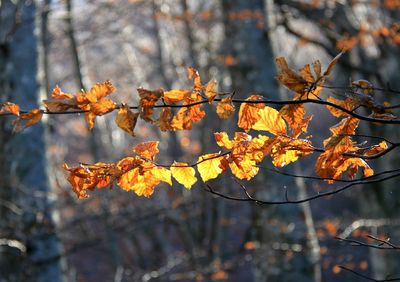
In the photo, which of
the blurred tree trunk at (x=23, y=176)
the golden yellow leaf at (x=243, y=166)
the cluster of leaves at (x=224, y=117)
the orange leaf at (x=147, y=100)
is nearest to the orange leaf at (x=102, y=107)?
the cluster of leaves at (x=224, y=117)

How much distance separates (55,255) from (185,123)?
11.1 ft

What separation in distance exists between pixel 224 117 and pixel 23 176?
11.5ft

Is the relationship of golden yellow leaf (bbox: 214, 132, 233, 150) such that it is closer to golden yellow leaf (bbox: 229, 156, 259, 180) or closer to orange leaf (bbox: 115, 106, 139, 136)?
golden yellow leaf (bbox: 229, 156, 259, 180)

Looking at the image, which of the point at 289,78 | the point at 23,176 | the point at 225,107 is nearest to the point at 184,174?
the point at 225,107

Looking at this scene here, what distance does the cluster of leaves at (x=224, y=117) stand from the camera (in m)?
1.70

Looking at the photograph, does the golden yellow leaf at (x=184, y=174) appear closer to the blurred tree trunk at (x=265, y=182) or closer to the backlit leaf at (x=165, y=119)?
the backlit leaf at (x=165, y=119)

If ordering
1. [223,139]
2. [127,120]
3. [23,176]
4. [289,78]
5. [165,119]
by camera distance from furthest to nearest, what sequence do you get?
[23,176] → [223,139] → [165,119] → [127,120] → [289,78]

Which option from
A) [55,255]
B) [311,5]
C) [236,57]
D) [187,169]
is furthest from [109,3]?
[187,169]

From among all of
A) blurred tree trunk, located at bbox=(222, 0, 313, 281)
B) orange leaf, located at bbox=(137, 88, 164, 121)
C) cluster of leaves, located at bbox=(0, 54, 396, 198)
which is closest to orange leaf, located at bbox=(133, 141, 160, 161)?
cluster of leaves, located at bbox=(0, 54, 396, 198)

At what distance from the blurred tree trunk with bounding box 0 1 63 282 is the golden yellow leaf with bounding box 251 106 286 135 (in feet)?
11.2

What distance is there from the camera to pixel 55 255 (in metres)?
4.87

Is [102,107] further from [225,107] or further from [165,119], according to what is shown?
[225,107]

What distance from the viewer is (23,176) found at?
4926mm

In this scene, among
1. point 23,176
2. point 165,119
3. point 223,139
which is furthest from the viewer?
point 23,176
